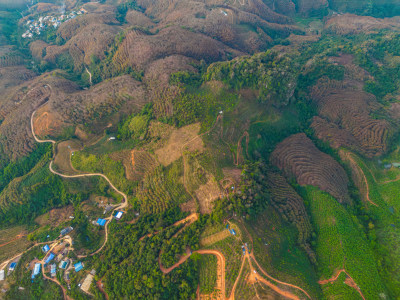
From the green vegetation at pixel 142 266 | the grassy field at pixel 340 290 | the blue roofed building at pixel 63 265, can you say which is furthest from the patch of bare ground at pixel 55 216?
the grassy field at pixel 340 290

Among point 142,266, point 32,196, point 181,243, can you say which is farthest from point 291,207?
point 32,196

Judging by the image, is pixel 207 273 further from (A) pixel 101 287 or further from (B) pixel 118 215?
(B) pixel 118 215

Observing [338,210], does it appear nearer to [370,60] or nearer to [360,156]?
[360,156]

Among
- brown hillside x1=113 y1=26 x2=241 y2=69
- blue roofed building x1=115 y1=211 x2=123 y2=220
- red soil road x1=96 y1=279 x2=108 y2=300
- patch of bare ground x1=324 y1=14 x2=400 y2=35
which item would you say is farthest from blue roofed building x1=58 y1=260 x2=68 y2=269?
patch of bare ground x1=324 y1=14 x2=400 y2=35

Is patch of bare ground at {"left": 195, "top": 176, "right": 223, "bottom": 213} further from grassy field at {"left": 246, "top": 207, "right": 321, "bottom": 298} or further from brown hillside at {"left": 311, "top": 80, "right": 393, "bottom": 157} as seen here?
brown hillside at {"left": 311, "top": 80, "right": 393, "bottom": 157}

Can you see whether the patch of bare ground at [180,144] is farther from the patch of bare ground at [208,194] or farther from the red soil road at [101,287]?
the red soil road at [101,287]

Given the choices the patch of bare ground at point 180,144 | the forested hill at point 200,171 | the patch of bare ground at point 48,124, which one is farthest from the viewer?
the patch of bare ground at point 48,124
